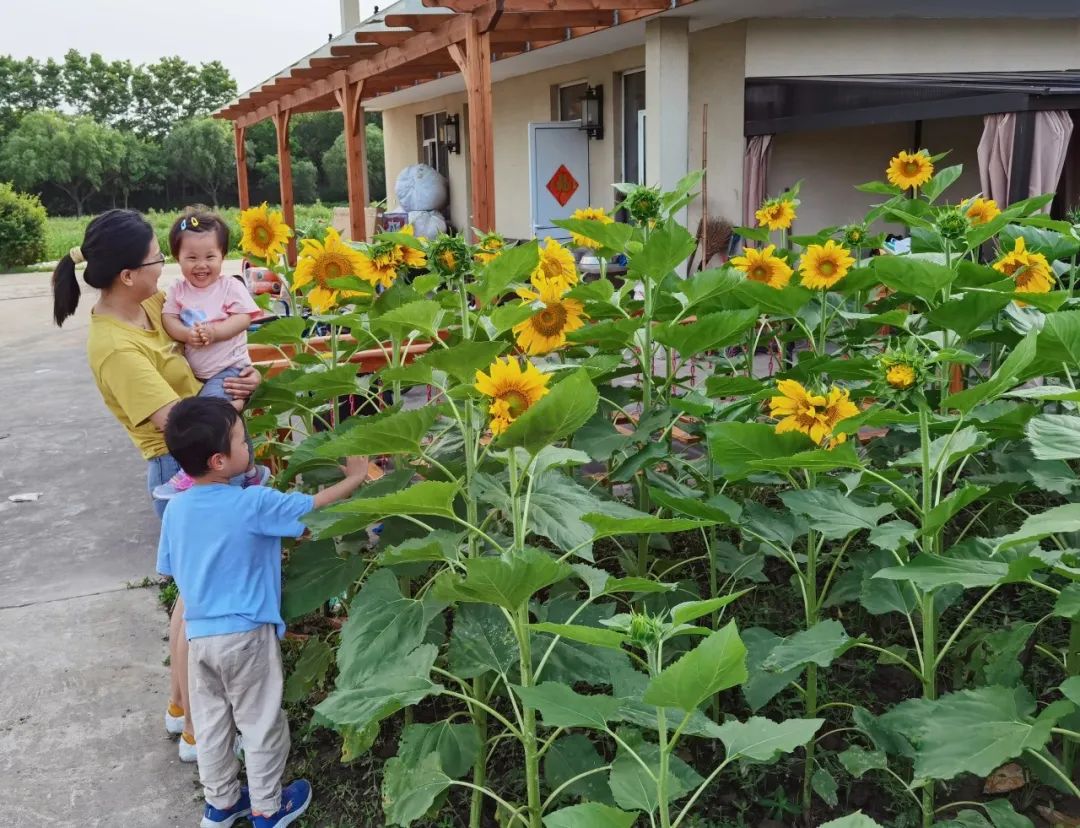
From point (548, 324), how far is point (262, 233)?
2.90 feet

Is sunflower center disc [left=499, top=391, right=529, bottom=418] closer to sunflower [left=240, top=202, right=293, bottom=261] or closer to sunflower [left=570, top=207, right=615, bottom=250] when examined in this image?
sunflower [left=570, top=207, right=615, bottom=250]

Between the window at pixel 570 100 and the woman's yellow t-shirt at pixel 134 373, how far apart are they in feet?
30.1

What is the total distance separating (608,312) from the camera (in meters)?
2.48

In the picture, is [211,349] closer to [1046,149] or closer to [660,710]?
[660,710]

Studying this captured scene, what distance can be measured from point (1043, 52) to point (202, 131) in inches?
2089

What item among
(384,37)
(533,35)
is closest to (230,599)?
(533,35)

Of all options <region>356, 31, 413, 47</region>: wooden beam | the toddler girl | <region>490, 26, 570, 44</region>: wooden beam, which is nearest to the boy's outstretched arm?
the toddler girl

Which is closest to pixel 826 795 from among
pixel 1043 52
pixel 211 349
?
pixel 211 349

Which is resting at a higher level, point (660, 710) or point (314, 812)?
point (660, 710)

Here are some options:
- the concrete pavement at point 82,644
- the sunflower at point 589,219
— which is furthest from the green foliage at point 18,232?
the sunflower at point 589,219

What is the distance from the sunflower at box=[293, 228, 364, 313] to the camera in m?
2.46

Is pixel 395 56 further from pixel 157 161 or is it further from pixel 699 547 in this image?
pixel 157 161

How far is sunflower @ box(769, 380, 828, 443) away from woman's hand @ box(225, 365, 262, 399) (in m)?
1.34

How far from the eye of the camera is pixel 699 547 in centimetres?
313
